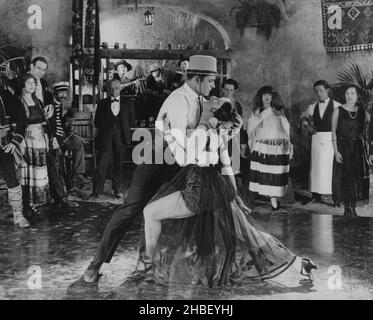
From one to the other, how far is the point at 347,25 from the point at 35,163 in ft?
10.5

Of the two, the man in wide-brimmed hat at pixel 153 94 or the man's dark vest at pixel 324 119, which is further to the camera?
the man's dark vest at pixel 324 119

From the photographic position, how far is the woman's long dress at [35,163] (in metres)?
5.80

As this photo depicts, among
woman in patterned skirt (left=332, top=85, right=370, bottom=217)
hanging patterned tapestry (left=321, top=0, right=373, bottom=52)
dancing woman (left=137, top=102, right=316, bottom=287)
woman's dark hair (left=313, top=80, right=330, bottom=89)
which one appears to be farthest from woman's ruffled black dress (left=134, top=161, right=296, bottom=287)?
hanging patterned tapestry (left=321, top=0, right=373, bottom=52)

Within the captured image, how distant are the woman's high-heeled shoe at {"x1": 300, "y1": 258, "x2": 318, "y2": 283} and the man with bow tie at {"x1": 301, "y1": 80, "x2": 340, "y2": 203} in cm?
82

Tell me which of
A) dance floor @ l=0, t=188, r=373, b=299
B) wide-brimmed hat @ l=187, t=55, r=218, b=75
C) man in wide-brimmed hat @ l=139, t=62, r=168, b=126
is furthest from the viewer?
man in wide-brimmed hat @ l=139, t=62, r=168, b=126

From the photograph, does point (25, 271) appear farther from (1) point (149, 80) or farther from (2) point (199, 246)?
(1) point (149, 80)

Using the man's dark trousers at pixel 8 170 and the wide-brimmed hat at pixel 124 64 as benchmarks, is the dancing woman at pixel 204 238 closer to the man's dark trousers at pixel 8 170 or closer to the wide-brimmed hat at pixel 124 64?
the wide-brimmed hat at pixel 124 64

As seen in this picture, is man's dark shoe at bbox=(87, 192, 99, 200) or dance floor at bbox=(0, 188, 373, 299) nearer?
dance floor at bbox=(0, 188, 373, 299)

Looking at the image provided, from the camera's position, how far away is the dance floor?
4934 millimetres

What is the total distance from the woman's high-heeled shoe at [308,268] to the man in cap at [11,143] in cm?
256

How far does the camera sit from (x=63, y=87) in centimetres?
582

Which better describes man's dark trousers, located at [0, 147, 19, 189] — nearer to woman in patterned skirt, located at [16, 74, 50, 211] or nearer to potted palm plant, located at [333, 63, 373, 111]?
woman in patterned skirt, located at [16, 74, 50, 211]

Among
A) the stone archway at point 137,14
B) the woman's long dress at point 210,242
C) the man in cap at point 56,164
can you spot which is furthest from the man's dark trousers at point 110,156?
the stone archway at point 137,14
